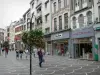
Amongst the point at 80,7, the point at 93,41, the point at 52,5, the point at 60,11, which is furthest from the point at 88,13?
the point at 52,5

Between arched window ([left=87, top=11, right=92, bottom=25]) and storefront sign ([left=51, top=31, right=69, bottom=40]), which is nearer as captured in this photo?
arched window ([left=87, top=11, right=92, bottom=25])

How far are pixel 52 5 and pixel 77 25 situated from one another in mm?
12416

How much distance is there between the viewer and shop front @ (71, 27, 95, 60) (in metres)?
24.5

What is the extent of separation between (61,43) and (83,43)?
798cm

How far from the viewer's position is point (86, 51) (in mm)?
26188

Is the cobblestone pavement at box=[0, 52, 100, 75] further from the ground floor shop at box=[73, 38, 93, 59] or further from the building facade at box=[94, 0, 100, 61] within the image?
the ground floor shop at box=[73, 38, 93, 59]

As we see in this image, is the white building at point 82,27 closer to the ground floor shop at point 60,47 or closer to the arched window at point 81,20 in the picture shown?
the arched window at point 81,20

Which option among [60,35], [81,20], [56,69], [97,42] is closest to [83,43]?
[81,20]

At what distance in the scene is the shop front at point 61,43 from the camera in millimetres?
31291

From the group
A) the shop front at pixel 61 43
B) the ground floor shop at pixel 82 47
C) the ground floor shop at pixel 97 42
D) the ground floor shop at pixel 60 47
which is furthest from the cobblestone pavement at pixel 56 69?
the ground floor shop at pixel 60 47

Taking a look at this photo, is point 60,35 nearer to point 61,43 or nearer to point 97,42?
point 61,43

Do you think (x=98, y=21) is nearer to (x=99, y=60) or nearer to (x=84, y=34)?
(x=84, y=34)

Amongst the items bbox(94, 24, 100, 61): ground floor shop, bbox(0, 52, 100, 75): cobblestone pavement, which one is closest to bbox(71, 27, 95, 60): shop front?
bbox(94, 24, 100, 61): ground floor shop

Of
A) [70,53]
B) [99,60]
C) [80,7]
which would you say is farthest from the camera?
[70,53]
